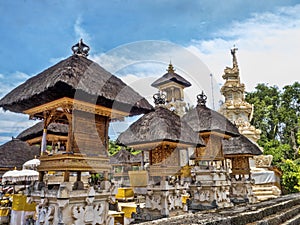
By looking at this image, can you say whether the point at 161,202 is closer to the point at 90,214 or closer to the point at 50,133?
the point at 90,214

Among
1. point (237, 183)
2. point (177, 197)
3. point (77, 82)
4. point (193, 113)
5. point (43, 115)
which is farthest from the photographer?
point (237, 183)

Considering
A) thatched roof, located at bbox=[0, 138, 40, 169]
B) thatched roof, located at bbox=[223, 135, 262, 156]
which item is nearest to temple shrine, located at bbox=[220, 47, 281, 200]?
thatched roof, located at bbox=[223, 135, 262, 156]

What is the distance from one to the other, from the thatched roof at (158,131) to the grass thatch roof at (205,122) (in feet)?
3.83

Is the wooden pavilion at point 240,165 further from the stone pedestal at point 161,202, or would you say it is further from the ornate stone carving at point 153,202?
the ornate stone carving at point 153,202

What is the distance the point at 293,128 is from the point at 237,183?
798 inches

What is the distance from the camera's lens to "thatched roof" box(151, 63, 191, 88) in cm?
2703

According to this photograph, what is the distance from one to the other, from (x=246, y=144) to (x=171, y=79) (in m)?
13.6

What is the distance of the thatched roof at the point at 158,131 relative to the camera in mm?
9141

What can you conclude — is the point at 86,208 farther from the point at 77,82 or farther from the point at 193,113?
the point at 193,113

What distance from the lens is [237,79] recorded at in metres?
25.3

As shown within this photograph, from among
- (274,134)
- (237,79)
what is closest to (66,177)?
(237,79)

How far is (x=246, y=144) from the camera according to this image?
14.8m

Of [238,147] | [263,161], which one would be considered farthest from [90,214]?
[263,161]

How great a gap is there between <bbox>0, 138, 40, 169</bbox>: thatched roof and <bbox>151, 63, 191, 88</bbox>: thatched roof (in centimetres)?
1437
